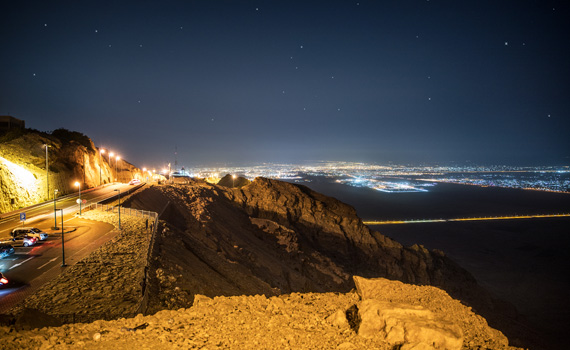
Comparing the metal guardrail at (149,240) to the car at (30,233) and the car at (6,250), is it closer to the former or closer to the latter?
the car at (30,233)

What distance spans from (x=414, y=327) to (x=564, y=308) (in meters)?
41.0

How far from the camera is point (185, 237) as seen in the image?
22531 millimetres

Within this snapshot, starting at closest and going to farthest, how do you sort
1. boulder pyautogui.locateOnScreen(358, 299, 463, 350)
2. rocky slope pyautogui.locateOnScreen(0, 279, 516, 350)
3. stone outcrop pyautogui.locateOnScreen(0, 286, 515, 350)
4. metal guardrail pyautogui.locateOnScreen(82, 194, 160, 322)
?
boulder pyautogui.locateOnScreen(358, 299, 463, 350) < rocky slope pyautogui.locateOnScreen(0, 279, 516, 350) < stone outcrop pyautogui.locateOnScreen(0, 286, 515, 350) < metal guardrail pyautogui.locateOnScreen(82, 194, 160, 322)

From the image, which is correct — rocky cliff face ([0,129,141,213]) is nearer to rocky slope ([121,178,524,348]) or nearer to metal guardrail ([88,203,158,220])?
metal guardrail ([88,203,158,220])

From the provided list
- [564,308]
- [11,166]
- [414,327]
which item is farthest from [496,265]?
[11,166]

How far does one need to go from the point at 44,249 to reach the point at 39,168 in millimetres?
24140

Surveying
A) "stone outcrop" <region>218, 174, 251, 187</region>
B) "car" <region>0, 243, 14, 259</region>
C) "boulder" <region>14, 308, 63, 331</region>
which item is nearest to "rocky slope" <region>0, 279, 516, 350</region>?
"boulder" <region>14, 308, 63, 331</region>

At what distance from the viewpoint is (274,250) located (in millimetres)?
29703


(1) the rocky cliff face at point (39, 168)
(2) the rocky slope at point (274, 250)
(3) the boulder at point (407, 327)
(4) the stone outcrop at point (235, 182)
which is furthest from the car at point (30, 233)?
(4) the stone outcrop at point (235, 182)

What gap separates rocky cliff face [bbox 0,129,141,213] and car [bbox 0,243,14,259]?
14903 mm

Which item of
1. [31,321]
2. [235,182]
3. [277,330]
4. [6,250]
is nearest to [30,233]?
[6,250]

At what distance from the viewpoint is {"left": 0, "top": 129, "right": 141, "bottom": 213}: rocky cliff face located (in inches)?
1245

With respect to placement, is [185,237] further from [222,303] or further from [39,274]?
[222,303]

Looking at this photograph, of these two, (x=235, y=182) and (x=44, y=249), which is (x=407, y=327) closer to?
(x=44, y=249)
